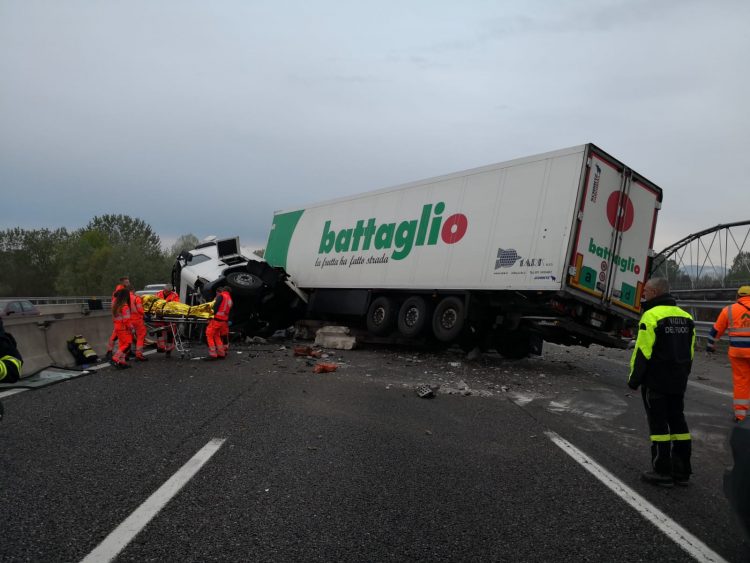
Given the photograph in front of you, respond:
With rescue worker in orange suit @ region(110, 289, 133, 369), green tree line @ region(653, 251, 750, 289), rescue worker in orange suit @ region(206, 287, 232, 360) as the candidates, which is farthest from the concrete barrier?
green tree line @ region(653, 251, 750, 289)

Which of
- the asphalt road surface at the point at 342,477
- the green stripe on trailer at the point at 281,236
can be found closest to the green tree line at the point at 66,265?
the green stripe on trailer at the point at 281,236

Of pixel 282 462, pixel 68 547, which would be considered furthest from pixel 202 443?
pixel 68 547

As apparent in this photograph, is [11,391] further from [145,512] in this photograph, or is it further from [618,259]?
[618,259]

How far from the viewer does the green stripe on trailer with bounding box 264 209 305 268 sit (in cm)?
1617

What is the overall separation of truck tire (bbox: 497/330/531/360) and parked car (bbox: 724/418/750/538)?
28.1 ft

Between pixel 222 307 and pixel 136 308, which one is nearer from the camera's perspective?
pixel 136 308

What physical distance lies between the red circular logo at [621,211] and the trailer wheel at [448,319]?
3.03 m

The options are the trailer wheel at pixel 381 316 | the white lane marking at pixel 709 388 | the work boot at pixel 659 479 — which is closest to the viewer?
the work boot at pixel 659 479

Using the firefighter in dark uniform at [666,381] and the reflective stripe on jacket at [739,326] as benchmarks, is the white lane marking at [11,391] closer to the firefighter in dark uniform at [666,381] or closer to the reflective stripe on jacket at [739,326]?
the firefighter in dark uniform at [666,381]

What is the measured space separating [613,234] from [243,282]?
8209mm

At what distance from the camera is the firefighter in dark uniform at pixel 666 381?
4105mm

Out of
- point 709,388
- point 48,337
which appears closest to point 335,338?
→ point 48,337

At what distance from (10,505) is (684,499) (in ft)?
14.2

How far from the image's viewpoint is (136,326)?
9.90 metres
